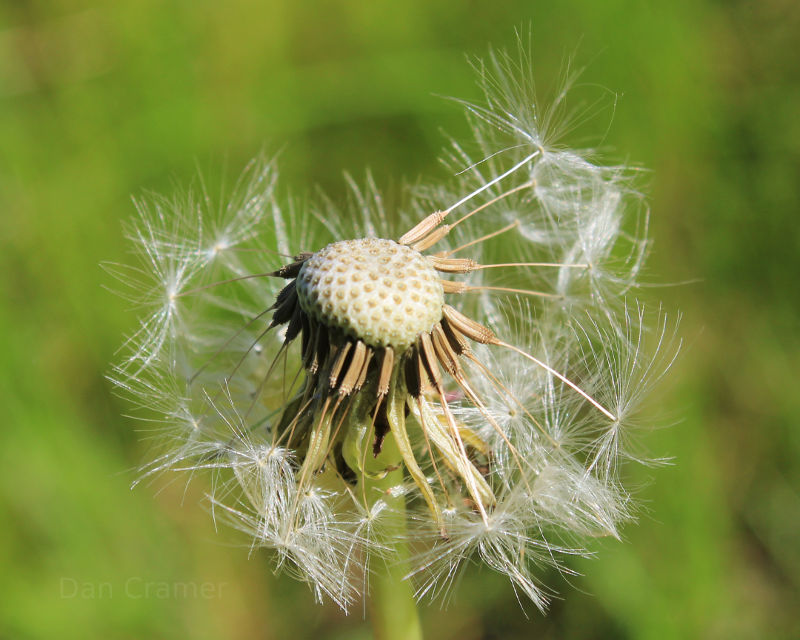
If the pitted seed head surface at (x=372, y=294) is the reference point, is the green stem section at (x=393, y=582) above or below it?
below

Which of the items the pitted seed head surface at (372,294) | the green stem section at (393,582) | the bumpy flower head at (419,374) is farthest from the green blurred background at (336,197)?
the pitted seed head surface at (372,294)

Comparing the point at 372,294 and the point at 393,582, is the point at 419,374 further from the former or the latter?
the point at 393,582

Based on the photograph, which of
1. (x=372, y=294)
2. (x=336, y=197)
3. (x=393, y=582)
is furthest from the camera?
(x=336, y=197)

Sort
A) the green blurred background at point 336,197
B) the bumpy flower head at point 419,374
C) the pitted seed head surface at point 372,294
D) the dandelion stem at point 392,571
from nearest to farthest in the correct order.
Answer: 1. the pitted seed head surface at point 372,294
2. the bumpy flower head at point 419,374
3. the dandelion stem at point 392,571
4. the green blurred background at point 336,197

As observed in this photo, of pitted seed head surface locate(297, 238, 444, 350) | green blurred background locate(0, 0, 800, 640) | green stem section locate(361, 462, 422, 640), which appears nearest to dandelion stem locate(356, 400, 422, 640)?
green stem section locate(361, 462, 422, 640)

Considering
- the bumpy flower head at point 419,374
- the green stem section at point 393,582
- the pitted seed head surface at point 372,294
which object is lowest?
the green stem section at point 393,582

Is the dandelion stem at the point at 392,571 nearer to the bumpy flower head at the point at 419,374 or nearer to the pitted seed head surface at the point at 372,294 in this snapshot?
the bumpy flower head at the point at 419,374

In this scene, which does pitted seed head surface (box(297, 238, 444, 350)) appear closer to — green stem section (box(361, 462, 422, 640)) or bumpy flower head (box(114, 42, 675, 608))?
bumpy flower head (box(114, 42, 675, 608))

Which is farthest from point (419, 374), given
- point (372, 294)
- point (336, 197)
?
point (336, 197)
